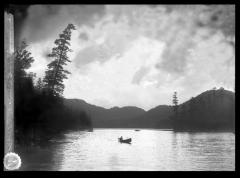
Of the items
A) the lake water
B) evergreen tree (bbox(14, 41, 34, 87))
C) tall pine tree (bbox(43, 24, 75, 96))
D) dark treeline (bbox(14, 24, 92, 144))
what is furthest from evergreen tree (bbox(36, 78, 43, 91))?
Result: the lake water

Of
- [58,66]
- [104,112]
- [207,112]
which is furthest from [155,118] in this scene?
[58,66]

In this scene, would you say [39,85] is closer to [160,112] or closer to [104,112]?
[104,112]

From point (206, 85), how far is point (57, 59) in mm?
5343

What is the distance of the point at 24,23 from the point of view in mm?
9844

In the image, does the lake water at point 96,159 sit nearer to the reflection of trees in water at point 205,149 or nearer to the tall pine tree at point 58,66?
the reflection of trees in water at point 205,149

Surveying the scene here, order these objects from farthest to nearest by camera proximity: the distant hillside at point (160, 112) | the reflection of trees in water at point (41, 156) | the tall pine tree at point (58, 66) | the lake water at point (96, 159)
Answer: the distant hillside at point (160, 112) → the tall pine tree at point (58, 66) → the lake water at point (96, 159) → the reflection of trees in water at point (41, 156)

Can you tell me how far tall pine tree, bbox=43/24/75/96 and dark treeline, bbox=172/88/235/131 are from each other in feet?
13.7

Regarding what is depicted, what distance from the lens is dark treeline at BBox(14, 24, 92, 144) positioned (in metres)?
10.7

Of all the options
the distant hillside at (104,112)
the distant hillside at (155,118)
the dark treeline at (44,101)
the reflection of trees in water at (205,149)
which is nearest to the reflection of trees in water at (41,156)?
the dark treeline at (44,101)

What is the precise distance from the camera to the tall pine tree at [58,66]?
10586 mm

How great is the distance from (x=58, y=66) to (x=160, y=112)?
4.16m

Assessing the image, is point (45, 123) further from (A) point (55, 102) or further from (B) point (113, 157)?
(B) point (113, 157)
